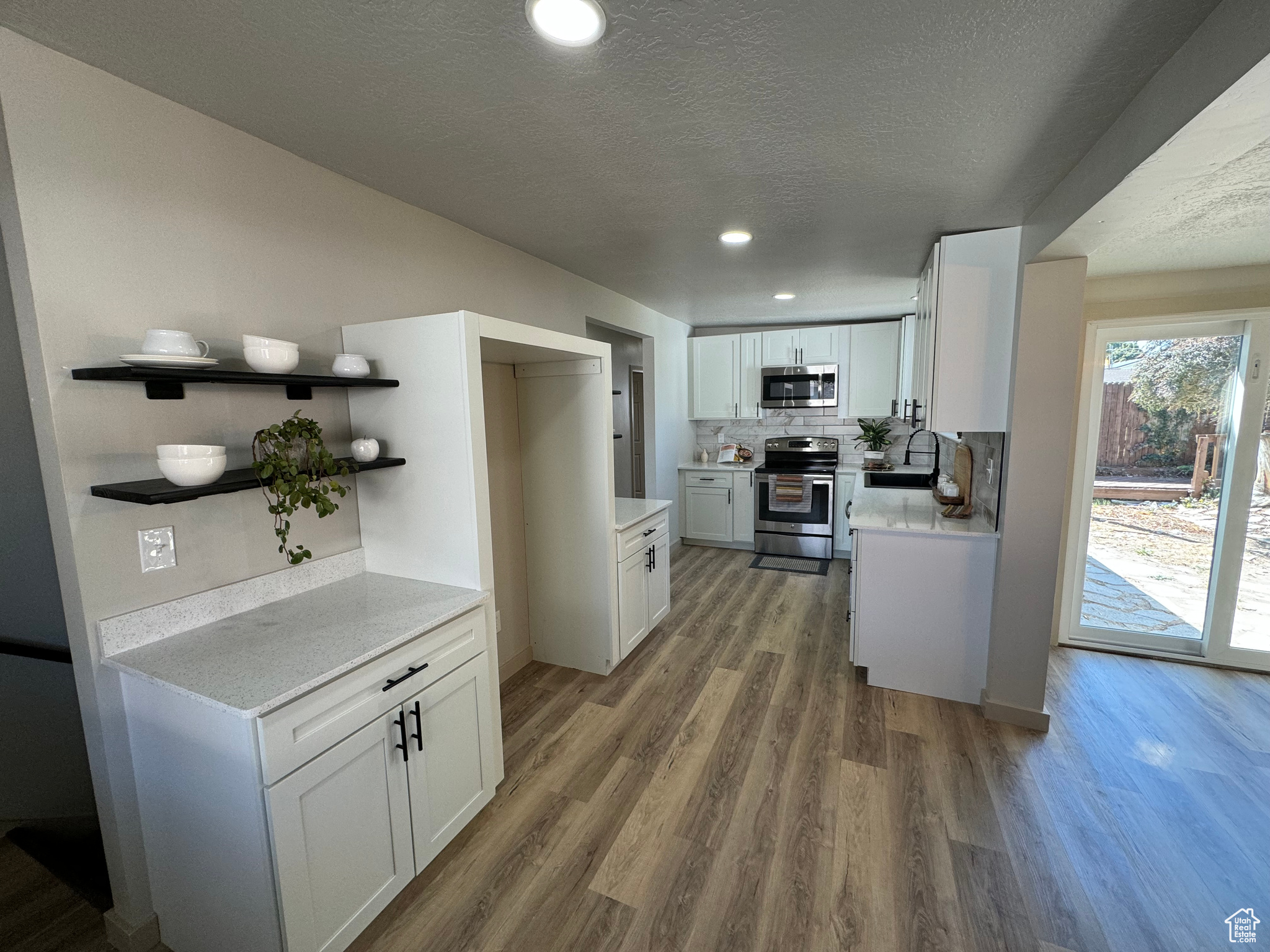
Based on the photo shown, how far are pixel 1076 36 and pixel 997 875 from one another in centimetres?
235

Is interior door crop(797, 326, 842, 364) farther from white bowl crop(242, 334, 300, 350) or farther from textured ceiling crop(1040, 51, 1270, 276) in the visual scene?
white bowl crop(242, 334, 300, 350)

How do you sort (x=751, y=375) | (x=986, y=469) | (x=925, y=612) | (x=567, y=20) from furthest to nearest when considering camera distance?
(x=751, y=375), (x=986, y=469), (x=925, y=612), (x=567, y=20)

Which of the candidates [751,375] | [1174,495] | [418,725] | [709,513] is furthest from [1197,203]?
[709,513]

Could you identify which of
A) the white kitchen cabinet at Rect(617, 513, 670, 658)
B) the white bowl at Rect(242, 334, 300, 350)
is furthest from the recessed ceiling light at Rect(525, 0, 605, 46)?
the white kitchen cabinet at Rect(617, 513, 670, 658)

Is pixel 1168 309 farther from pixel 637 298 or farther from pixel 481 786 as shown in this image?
pixel 481 786

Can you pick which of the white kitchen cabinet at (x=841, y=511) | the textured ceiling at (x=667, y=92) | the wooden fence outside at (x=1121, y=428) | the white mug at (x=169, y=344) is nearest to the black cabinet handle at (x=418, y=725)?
the white mug at (x=169, y=344)

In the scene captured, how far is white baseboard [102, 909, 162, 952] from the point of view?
1.50m

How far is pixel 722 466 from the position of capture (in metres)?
5.57

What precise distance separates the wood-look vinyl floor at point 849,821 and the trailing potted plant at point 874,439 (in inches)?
106

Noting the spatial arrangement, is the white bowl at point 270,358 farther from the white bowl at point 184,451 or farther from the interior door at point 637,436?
the interior door at point 637,436

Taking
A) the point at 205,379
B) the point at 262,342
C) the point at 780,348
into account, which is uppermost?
the point at 780,348

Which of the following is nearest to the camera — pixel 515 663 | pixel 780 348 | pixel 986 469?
pixel 986 469

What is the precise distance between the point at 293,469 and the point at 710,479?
431 cm

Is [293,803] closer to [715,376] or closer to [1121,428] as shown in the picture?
[1121,428]
